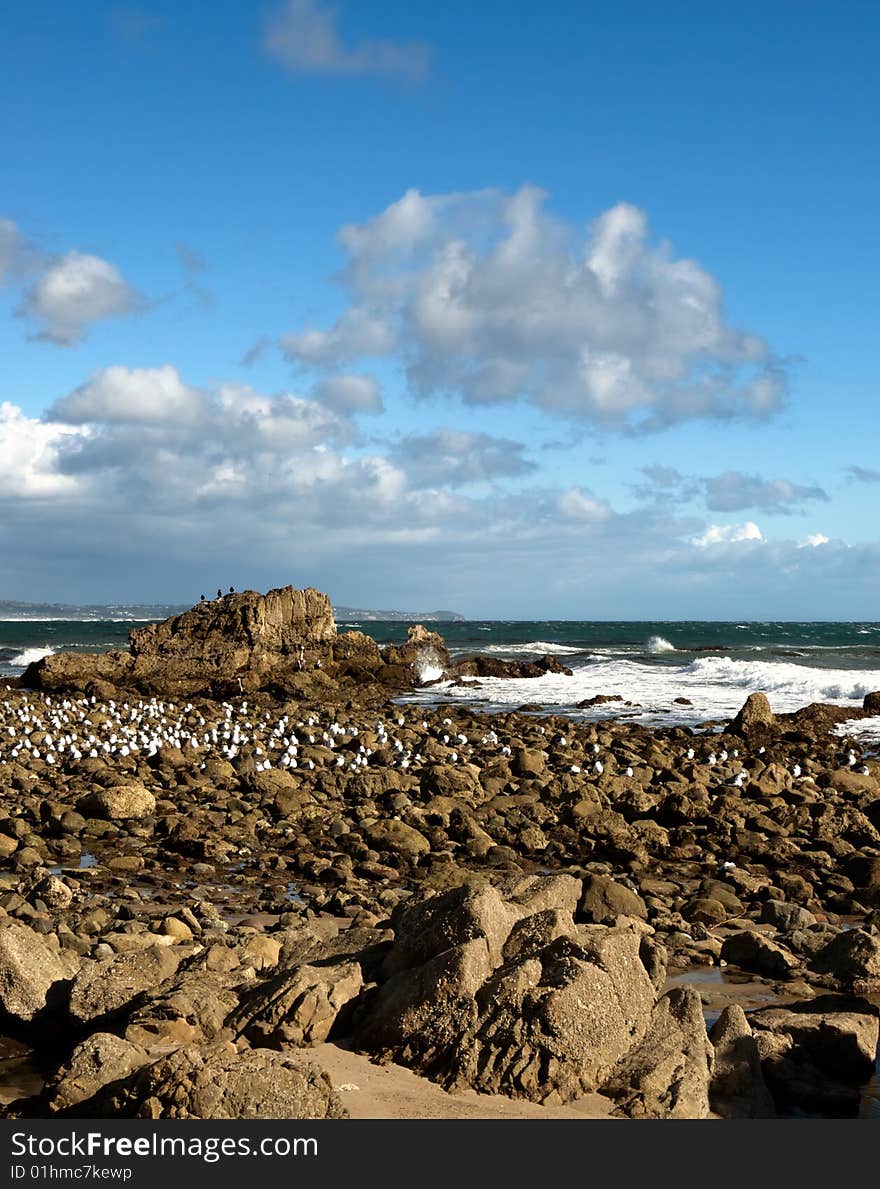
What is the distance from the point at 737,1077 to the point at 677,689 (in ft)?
89.4

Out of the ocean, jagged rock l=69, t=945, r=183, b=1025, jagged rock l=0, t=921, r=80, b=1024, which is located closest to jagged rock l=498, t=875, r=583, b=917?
jagged rock l=69, t=945, r=183, b=1025

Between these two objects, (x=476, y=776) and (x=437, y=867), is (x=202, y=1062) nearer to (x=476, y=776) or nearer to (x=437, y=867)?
(x=437, y=867)

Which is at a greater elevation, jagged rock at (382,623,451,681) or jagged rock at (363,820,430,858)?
jagged rock at (382,623,451,681)

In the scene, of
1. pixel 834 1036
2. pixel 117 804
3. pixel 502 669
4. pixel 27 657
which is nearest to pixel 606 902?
pixel 834 1036

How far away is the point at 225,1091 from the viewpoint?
4.16 m

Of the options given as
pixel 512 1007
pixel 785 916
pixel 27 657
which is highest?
pixel 512 1007

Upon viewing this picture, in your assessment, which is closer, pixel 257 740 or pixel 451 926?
pixel 451 926

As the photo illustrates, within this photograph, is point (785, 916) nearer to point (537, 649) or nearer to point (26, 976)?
point (26, 976)

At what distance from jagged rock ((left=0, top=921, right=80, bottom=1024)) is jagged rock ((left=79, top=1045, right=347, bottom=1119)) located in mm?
1598

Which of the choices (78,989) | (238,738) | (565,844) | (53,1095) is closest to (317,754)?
(238,738)

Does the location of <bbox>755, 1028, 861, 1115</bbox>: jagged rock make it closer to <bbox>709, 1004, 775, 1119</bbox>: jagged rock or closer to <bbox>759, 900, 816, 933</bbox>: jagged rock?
<bbox>709, 1004, 775, 1119</bbox>: jagged rock

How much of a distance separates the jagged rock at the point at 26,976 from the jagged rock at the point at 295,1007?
1.29 meters

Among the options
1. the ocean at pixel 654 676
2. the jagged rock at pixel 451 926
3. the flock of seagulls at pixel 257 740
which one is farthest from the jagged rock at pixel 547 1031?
the ocean at pixel 654 676

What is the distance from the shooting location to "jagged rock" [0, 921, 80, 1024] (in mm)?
5734
